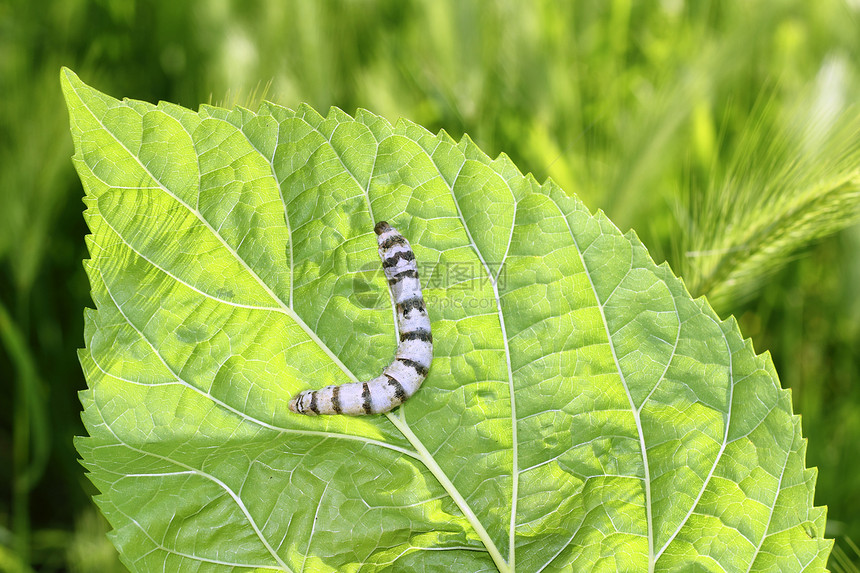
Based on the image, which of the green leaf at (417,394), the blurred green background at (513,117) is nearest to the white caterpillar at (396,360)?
the green leaf at (417,394)

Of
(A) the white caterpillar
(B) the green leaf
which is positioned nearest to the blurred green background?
(B) the green leaf

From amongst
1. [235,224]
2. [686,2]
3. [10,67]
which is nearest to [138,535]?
[235,224]

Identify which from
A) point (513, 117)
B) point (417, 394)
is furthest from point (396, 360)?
point (513, 117)

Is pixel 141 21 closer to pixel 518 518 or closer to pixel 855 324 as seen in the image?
pixel 518 518

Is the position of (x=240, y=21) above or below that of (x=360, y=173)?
above

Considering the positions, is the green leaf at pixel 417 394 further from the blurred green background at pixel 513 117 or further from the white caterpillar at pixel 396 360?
the blurred green background at pixel 513 117

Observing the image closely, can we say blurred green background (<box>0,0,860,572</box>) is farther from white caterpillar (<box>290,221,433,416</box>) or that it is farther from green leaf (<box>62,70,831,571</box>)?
white caterpillar (<box>290,221,433,416</box>)
